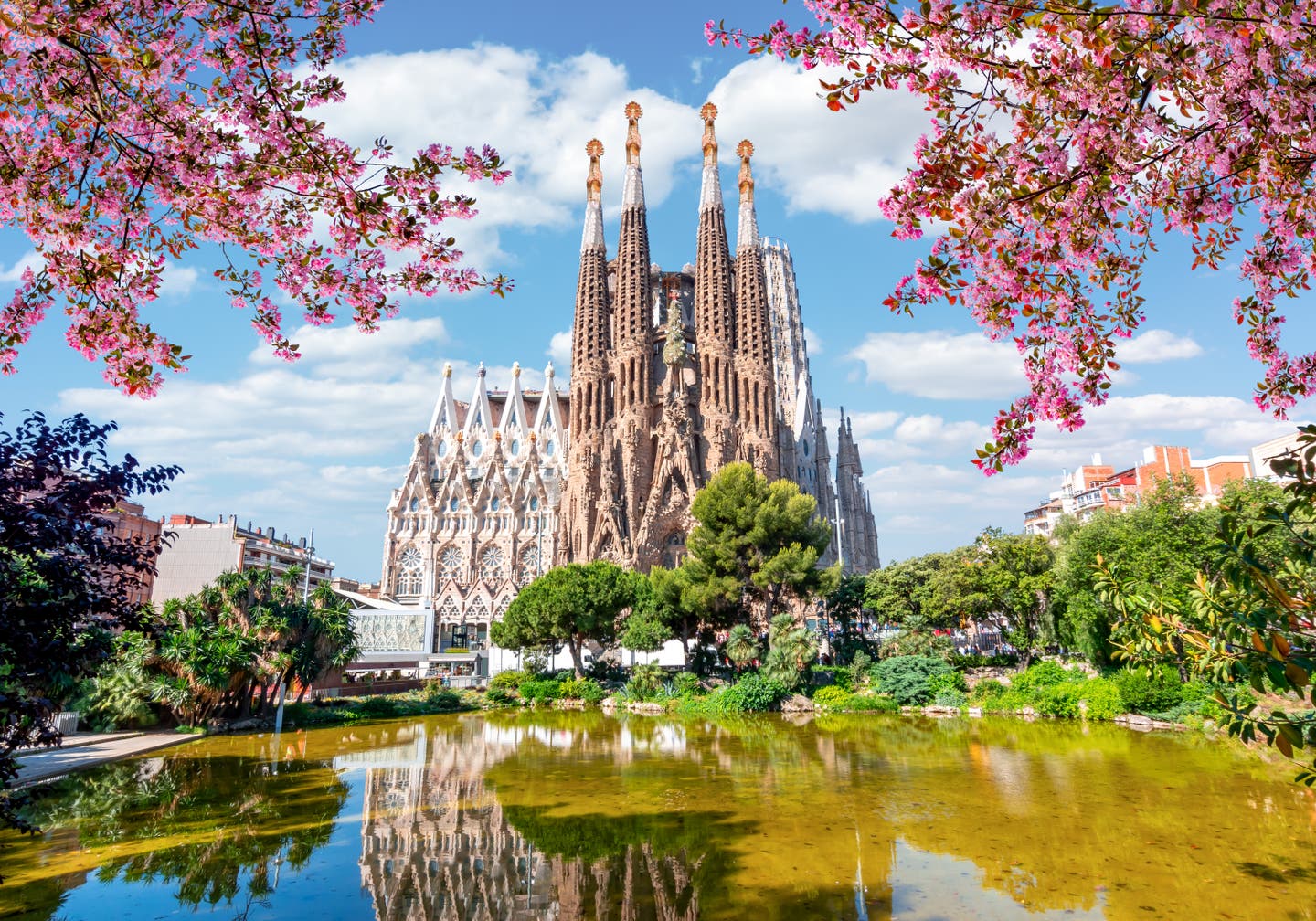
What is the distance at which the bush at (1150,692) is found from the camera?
62.7 feet

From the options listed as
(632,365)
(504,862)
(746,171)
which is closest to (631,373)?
(632,365)

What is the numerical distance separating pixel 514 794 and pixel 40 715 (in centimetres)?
757

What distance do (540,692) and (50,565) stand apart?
25943mm

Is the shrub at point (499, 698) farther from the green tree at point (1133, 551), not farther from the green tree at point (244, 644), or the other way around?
the green tree at point (1133, 551)

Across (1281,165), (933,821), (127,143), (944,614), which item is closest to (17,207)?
(127,143)

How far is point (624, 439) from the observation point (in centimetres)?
5075

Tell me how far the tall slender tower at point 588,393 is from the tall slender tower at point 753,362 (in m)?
9.53

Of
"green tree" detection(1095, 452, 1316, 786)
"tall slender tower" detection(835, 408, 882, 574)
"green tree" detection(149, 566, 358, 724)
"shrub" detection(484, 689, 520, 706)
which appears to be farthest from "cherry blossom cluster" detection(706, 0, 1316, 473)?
"tall slender tower" detection(835, 408, 882, 574)

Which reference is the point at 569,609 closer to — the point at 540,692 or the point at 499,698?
the point at 540,692

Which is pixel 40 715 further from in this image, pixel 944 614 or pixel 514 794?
pixel 944 614

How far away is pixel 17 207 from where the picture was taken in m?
4.09

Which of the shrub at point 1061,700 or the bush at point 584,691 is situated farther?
the bush at point 584,691

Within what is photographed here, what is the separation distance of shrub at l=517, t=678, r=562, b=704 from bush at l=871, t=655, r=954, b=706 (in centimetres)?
1218

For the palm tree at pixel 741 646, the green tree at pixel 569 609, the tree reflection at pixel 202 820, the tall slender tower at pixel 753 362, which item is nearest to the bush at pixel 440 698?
the green tree at pixel 569 609
